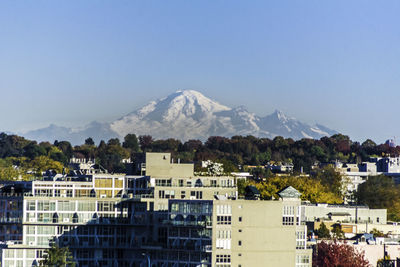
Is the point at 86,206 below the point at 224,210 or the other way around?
the other way around

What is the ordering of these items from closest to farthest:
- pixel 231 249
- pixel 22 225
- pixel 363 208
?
pixel 231 249, pixel 22 225, pixel 363 208

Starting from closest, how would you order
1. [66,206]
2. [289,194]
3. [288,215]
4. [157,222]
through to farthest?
[288,215], [157,222], [289,194], [66,206]

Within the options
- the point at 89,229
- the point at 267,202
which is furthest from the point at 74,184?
the point at 267,202

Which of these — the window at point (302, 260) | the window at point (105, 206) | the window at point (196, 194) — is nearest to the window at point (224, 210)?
the window at point (302, 260)

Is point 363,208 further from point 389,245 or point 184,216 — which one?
point 184,216

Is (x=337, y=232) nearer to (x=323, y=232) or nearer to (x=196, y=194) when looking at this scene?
(x=323, y=232)

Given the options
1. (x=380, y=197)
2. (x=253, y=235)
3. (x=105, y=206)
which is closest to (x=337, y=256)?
(x=253, y=235)
